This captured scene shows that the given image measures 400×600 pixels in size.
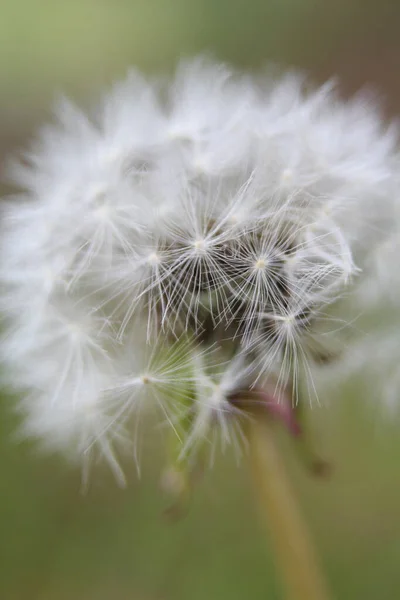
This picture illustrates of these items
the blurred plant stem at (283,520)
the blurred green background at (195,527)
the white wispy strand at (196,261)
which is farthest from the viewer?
the blurred green background at (195,527)

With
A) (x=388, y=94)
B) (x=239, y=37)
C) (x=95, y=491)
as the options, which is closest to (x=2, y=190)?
(x=95, y=491)

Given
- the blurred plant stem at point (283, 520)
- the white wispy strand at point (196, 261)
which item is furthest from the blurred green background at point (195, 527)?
the white wispy strand at point (196, 261)

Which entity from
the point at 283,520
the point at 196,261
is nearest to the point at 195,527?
the point at 283,520

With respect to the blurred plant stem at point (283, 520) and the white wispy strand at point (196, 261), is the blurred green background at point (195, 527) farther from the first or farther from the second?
the white wispy strand at point (196, 261)

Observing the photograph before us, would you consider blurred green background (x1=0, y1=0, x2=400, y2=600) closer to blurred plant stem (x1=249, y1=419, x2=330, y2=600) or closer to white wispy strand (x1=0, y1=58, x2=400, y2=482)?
blurred plant stem (x1=249, y1=419, x2=330, y2=600)

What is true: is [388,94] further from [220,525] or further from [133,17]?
[220,525]

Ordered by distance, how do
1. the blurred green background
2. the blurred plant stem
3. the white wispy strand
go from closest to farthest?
the white wispy strand → the blurred plant stem → the blurred green background

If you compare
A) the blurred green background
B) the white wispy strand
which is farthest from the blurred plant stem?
the blurred green background
